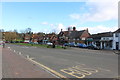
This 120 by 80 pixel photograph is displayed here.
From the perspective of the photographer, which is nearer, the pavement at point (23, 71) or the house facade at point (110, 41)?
the pavement at point (23, 71)

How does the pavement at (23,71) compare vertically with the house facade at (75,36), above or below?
below

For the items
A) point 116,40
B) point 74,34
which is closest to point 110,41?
point 116,40

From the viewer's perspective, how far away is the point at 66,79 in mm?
7281

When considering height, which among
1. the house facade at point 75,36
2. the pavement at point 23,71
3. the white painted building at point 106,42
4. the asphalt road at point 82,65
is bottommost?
the asphalt road at point 82,65

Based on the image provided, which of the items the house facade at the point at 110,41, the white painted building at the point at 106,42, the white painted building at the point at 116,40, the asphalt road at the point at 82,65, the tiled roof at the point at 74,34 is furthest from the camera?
the tiled roof at the point at 74,34

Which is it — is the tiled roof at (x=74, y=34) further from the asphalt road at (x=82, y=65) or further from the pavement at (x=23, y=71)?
the pavement at (x=23, y=71)

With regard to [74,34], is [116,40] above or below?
below

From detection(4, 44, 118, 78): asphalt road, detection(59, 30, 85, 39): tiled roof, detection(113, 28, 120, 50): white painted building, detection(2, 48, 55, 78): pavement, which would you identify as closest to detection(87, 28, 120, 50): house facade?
detection(113, 28, 120, 50): white painted building

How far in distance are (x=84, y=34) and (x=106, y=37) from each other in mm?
24058

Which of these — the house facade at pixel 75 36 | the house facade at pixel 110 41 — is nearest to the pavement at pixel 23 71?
the house facade at pixel 110 41

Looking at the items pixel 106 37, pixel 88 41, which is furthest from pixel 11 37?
pixel 106 37

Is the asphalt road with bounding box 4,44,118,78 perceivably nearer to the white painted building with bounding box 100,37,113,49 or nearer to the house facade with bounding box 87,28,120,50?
the house facade with bounding box 87,28,120,50

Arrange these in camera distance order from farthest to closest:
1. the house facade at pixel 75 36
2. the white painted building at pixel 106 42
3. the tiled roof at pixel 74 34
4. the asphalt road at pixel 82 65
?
1. the tiled roof at pixel 74 34
2. the house facade at pixel 75 36
3. the white painted building at pixel 106 42
4. the asphalt road at pixel 82 65

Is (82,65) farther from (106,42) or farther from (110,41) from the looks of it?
(106,42)
